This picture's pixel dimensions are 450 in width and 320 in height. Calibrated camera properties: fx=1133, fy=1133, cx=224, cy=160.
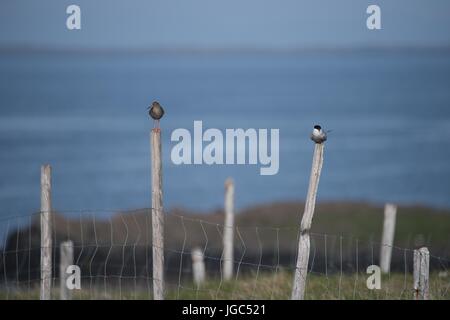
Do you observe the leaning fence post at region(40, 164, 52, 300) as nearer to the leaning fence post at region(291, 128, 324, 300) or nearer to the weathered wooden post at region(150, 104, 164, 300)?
the weathered wooden post at region(150, 104, 164, 300)

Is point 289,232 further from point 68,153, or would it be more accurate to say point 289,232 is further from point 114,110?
point 114,110

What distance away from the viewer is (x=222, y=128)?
99.4m

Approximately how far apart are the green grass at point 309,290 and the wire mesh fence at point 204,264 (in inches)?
0.5

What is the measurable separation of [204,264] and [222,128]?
7257 centimetres

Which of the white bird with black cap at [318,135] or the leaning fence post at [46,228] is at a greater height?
the white bird with black cap at [318,135]

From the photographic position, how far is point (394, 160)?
84688mm

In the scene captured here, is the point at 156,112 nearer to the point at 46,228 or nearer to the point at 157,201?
the point at 157,201

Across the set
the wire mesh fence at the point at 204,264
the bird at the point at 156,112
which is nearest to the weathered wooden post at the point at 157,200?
the bird at the point at 156,112

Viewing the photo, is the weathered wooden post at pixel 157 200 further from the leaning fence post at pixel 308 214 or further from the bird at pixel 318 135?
the bird at pixel 318 135

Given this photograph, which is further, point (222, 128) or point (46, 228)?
point (222, 128)

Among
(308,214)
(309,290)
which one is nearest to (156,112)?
(308,214)

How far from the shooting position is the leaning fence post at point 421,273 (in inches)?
466
